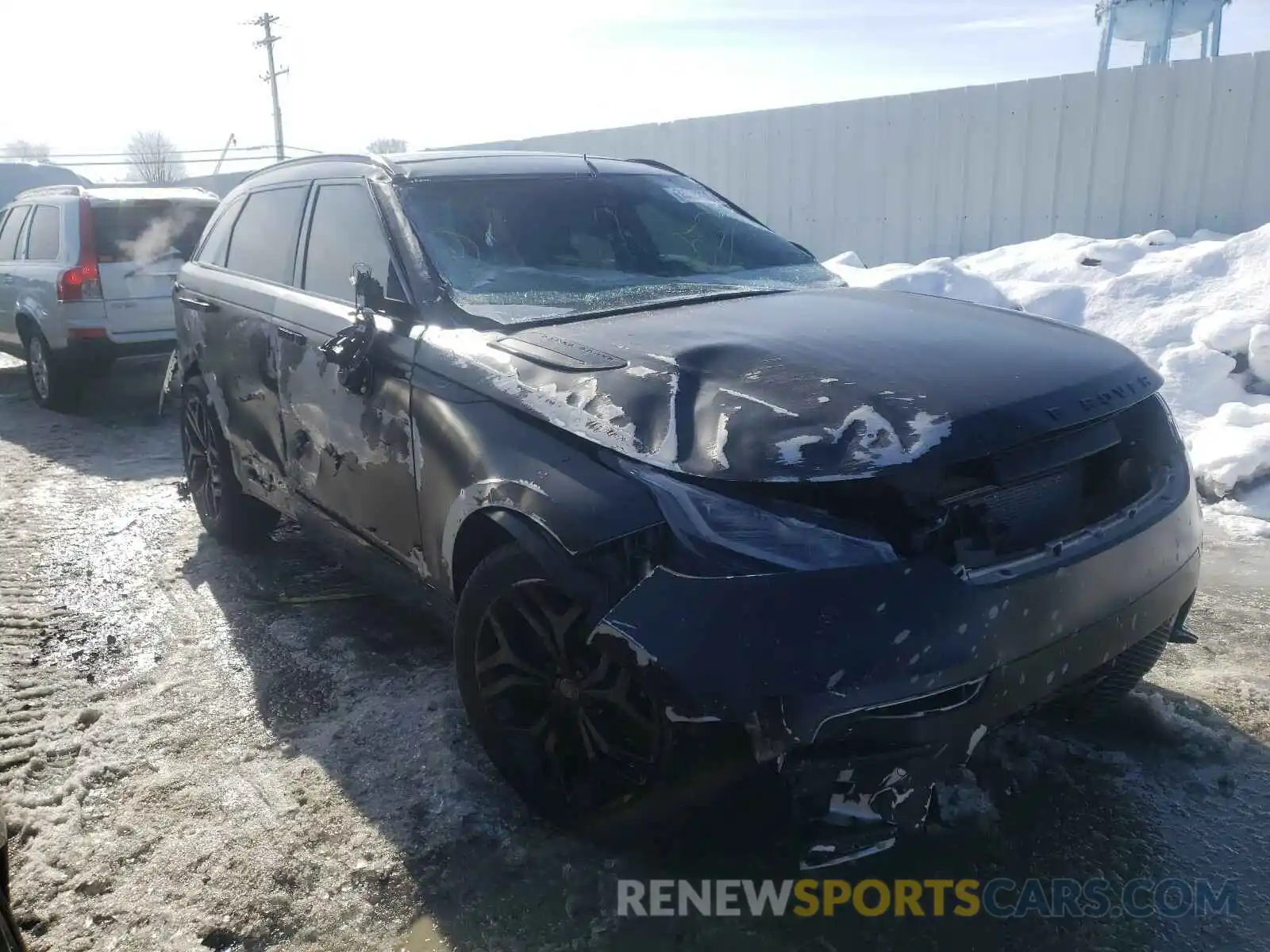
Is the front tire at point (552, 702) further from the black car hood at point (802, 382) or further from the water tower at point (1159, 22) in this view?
the water tower at point (1159, 22)

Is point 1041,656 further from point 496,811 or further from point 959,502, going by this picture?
point 496,811

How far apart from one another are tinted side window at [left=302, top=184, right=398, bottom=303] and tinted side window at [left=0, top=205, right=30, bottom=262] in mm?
6725

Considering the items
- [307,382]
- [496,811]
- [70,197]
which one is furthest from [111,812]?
[70,197]

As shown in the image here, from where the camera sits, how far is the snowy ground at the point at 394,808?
88.4 inches

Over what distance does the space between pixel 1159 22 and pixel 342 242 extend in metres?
18.4

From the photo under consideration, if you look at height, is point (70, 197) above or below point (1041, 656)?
above

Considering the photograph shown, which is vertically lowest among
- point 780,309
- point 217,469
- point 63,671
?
point 63,671

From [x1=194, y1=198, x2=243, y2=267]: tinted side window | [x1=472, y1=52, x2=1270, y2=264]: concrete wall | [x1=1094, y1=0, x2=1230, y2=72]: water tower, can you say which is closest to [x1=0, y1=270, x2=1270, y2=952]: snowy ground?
[x1=194, y1=198, x2=243, y2=267]: tinted side window

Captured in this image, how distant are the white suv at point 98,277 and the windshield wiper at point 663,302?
621 centimetres

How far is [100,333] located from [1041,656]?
311 inches

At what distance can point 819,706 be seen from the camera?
6.11ft

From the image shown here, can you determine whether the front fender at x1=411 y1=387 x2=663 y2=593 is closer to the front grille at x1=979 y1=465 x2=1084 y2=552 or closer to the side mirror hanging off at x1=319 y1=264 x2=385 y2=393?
the side mirror hanging off at x1=319 y1=264 x2=385 y2=393

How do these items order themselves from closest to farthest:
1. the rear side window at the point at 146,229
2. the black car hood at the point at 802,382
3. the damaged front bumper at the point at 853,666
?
the damaged front bumper at the point at 853,666, the black car hood at the point at 802,382, the rear side window at the point at 146,229

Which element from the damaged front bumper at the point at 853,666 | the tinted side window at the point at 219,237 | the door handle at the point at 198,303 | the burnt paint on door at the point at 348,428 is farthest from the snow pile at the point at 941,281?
the damaged front bumper at the point at 853,666
